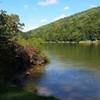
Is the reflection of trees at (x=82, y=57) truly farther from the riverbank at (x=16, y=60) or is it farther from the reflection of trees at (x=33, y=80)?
the reflection of trees at (x=33, y=80)

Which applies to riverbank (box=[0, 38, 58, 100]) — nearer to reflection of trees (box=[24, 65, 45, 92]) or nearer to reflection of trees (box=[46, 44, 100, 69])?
reflection of trees (box=[24, 65, 45, 92])

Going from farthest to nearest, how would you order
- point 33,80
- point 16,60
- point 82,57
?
point 82,57 → point 16,60 → point 33,80

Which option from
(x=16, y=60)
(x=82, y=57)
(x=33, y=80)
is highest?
(x=16, y=60)

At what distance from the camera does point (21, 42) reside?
82.6m

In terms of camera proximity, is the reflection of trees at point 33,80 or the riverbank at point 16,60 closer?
the reflection of trees at point 33,80

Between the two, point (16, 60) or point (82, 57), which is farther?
point (82, 57)

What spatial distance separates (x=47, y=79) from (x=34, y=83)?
601 centimetres

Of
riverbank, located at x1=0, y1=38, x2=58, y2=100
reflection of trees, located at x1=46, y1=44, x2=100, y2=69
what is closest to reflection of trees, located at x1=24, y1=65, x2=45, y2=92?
riverbank, located at x1=0, y1=38, x2=58, y2=100

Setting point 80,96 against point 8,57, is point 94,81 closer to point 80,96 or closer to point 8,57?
point 80,96

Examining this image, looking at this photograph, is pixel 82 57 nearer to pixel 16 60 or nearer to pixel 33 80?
pixel 16 60

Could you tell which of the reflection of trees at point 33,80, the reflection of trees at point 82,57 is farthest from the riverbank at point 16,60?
the reflection of trees at point 82,57

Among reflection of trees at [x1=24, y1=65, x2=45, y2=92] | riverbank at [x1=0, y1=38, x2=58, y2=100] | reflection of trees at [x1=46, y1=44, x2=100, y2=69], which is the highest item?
riverbank at [x1=0, y1=38, x2=58, y2=100]

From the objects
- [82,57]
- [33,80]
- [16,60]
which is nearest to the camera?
[33,80]

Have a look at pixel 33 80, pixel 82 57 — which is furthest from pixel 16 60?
pixel 82 57
